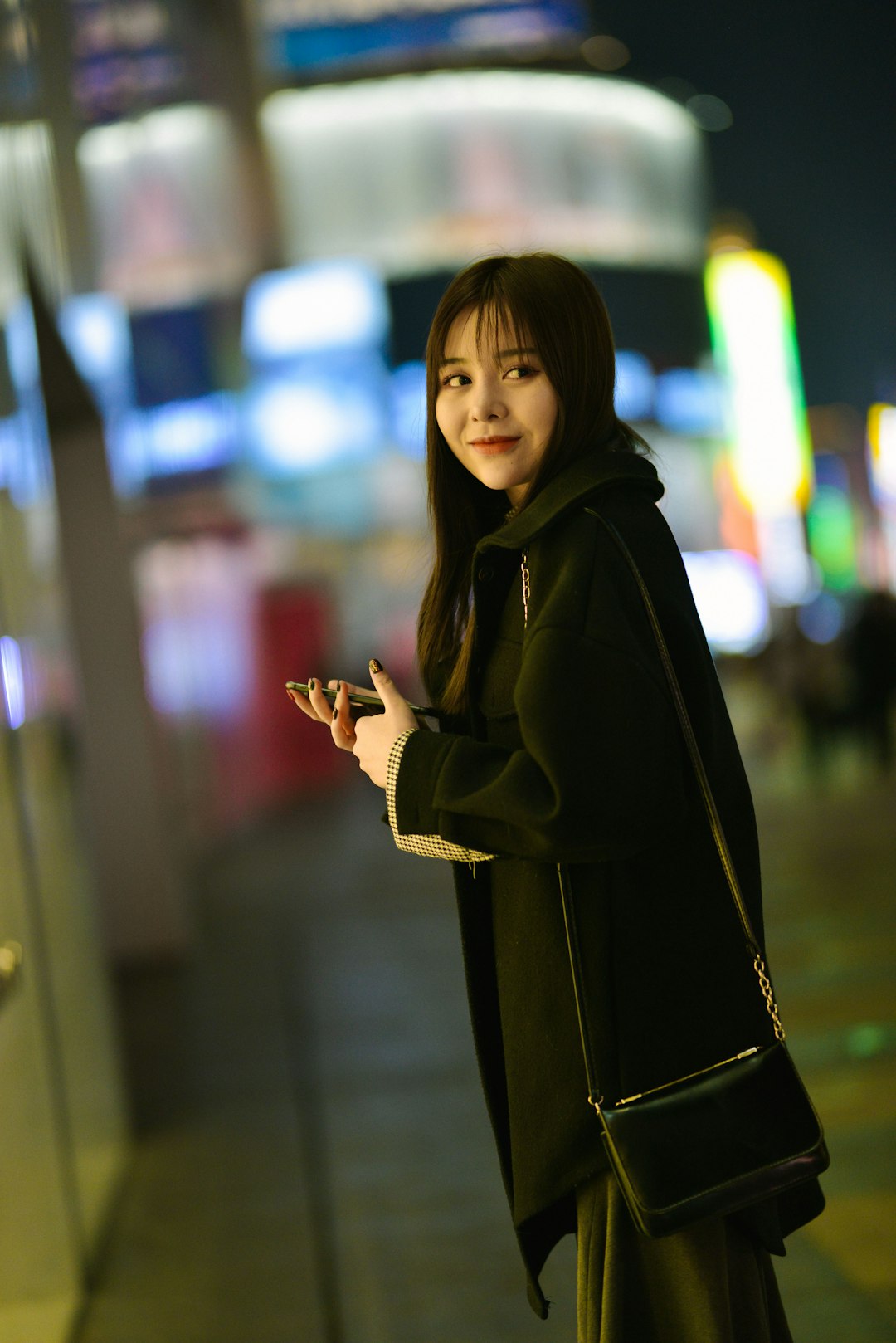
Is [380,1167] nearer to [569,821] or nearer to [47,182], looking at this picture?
[569,821]

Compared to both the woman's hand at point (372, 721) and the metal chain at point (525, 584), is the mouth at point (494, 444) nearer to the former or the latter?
the metal chain at point (525, 584)

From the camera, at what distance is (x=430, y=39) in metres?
23.6

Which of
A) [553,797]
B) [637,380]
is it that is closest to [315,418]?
[637,380]

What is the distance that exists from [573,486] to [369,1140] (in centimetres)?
347

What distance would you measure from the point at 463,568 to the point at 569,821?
0.52 metres

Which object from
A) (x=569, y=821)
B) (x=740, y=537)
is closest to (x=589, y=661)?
(x=569, y=821)

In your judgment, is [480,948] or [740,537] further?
[740,537]

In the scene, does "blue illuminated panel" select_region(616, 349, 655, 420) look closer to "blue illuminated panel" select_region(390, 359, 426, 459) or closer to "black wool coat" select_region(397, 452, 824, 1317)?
"blue illuminated panel" select_region(390, 359, 426, 459)

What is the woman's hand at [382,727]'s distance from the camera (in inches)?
60.5

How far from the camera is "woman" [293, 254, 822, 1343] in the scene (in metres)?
1.42

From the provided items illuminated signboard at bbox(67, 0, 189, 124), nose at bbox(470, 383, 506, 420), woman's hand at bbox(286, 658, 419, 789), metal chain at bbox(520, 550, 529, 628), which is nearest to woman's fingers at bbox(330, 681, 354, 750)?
woman's hand at bbox(286, 658, 419, 789)

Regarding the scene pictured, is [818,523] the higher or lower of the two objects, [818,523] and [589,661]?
the lower

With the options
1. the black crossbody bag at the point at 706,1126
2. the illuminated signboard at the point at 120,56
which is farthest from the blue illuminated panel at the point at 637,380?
the black crossbody bag at the point at 706,1126

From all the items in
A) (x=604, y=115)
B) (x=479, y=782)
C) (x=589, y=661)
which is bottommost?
(x=479, y=782)
